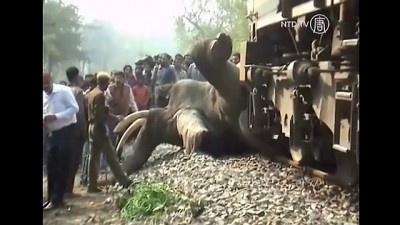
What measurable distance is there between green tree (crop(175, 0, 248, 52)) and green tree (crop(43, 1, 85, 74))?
0.85ft

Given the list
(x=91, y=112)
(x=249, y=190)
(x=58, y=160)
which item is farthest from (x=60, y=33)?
(x=249, y=190)

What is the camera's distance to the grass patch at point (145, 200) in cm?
180

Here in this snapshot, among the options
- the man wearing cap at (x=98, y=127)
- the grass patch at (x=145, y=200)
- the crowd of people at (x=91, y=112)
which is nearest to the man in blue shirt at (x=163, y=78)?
the crowd of people at (x=91, y=112)

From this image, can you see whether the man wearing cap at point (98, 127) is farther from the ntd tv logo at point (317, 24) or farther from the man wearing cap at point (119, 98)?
the ntd tv logo at point (317, 24)

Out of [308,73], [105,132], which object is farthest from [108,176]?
[308,73]

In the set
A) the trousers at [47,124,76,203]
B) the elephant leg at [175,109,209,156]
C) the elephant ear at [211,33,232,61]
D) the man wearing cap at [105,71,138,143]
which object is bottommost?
the trousers at [47,124,76,203]

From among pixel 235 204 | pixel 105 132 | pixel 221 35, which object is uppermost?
pixel 221 35

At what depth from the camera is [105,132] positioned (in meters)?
1.80

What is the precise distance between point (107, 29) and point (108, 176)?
378 millimetres

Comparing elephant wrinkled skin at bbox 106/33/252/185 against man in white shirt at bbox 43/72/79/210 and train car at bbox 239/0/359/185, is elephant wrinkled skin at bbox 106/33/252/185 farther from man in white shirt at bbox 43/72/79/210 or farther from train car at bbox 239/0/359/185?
man in white shirt at bbox 43/72/79/210

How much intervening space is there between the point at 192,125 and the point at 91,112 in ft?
0.86

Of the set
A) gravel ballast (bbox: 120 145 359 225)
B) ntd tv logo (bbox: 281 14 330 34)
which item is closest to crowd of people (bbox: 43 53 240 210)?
gravel ballast (bbox: 120 145 359 225)

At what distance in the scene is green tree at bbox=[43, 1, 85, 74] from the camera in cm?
177
